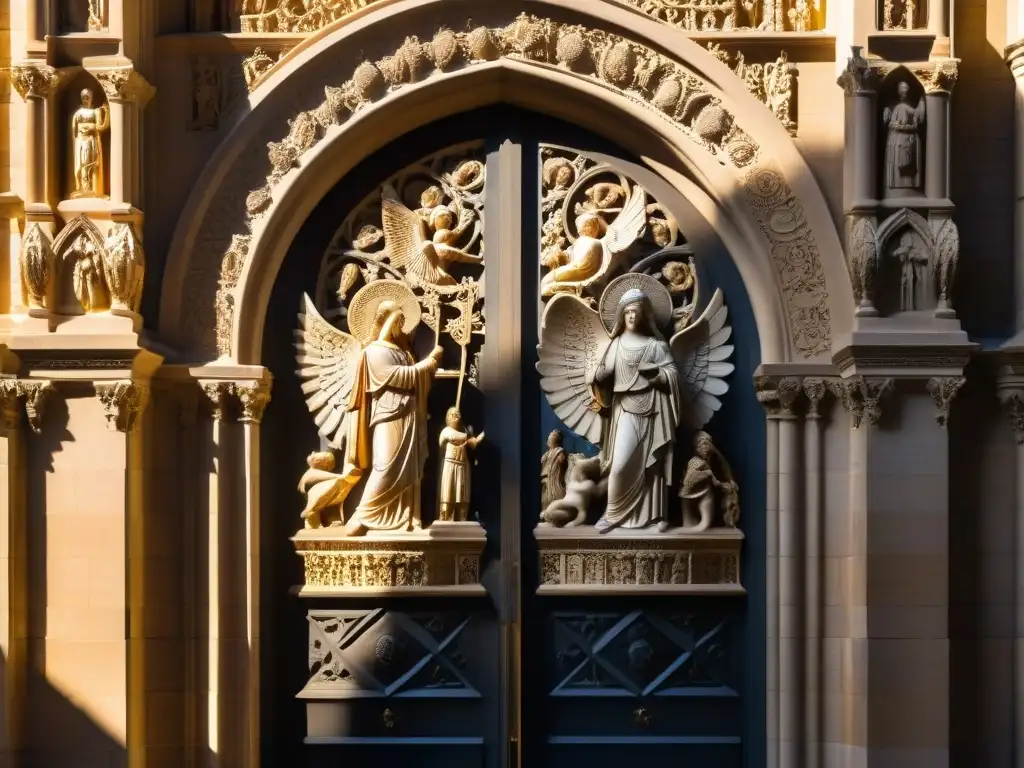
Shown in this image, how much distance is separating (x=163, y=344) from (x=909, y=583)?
5.26 meters

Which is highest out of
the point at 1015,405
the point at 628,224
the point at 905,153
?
the point at 905,153

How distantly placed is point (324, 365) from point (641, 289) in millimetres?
2303

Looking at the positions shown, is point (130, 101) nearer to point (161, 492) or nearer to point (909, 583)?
point (161, 492)

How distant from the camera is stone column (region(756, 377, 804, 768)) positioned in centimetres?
1135

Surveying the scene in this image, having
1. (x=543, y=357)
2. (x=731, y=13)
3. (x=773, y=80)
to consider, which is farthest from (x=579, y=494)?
(x=731, y=13)

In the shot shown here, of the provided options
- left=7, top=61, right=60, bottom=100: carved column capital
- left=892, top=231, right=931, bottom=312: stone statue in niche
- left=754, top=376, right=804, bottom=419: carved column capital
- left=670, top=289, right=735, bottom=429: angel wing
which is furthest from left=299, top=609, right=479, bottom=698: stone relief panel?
left=7, top=61, right=60, bottom=100: carved column capital

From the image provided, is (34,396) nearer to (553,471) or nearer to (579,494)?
(553,471)

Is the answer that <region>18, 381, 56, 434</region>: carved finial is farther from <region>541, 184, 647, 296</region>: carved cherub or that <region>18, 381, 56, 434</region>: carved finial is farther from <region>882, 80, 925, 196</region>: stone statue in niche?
<region>882, 80, 925, 196</region>: stone statue in niche

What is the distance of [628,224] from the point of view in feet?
39.2

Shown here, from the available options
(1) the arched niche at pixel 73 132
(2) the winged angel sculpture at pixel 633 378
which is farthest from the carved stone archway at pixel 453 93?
(1) the arched niche at pixel 73 132

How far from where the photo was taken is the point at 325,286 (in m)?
12.1

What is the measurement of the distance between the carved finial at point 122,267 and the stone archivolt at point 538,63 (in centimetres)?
51

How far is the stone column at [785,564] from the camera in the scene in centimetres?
1135

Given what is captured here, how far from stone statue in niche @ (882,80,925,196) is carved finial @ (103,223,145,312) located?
505 centimetres
